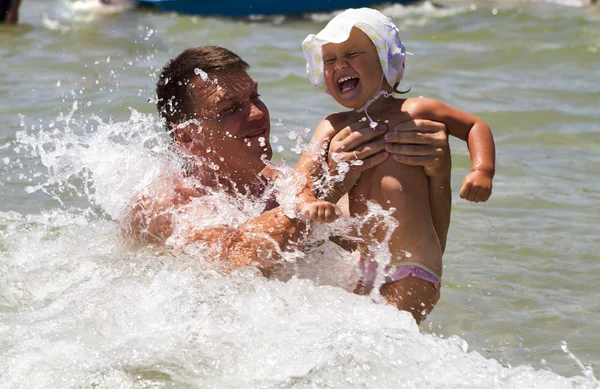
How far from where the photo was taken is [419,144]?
4.05 meters

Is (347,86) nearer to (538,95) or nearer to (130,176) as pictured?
(130,176)

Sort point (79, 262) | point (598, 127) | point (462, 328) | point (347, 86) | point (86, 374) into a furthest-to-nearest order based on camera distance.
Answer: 1. point (598, 127)
2. point (79, 262)
3. point (462, 328)
4. point (347, 86)
5. point (86, 374)

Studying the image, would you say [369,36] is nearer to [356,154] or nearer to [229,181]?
[356,154]

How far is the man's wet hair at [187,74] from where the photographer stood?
4.57 metres

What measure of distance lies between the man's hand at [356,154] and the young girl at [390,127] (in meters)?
0.04

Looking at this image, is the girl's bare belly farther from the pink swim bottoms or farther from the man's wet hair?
the man's wet hair

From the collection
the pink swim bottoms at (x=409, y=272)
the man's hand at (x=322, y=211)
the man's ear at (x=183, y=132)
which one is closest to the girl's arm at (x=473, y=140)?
the pink swim bottoms at (x=409, y=272)

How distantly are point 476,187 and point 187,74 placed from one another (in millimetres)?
1538

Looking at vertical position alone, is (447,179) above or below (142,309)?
above

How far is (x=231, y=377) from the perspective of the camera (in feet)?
12.0

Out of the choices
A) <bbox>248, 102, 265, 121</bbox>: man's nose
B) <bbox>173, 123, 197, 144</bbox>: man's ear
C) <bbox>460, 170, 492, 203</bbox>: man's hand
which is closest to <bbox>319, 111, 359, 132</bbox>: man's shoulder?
<bbox>248, 102, 265, 121</bbox>: man's nose

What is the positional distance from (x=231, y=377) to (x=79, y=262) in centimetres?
168

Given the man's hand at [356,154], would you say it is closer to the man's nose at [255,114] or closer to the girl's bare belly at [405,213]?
the girl's bare belly at [405,213]

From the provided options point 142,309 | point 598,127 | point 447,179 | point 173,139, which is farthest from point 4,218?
point 598,127
